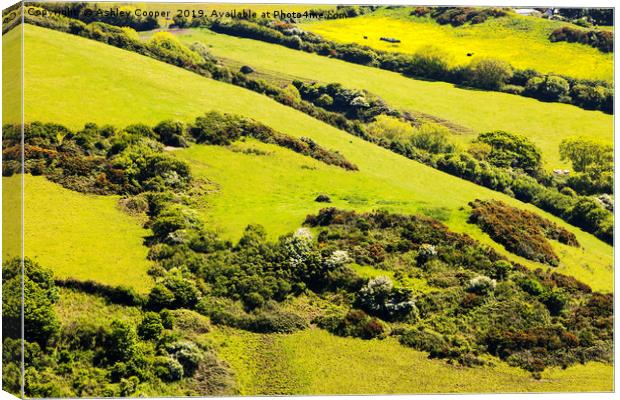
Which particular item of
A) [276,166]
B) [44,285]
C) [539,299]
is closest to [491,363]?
[539,299]

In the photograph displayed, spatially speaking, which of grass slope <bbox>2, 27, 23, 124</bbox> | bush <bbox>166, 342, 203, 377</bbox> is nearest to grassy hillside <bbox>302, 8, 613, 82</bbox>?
grass slope <bbox>2, 27, 23, 124</bbox>

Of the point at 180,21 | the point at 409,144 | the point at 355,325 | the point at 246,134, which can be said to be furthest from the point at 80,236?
the point at 409,144

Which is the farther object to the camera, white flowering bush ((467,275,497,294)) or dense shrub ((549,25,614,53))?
dense shrub ((549,25,614,53))

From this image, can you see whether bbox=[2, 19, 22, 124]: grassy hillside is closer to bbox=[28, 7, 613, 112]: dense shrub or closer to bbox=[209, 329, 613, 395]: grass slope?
bbox=[28, 7, 613, 112]: dense shrub

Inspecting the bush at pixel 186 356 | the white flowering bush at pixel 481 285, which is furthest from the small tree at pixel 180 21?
the white flowering bush at pixel 481 285

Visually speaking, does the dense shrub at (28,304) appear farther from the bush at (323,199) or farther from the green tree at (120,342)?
the bush at (323,199)
